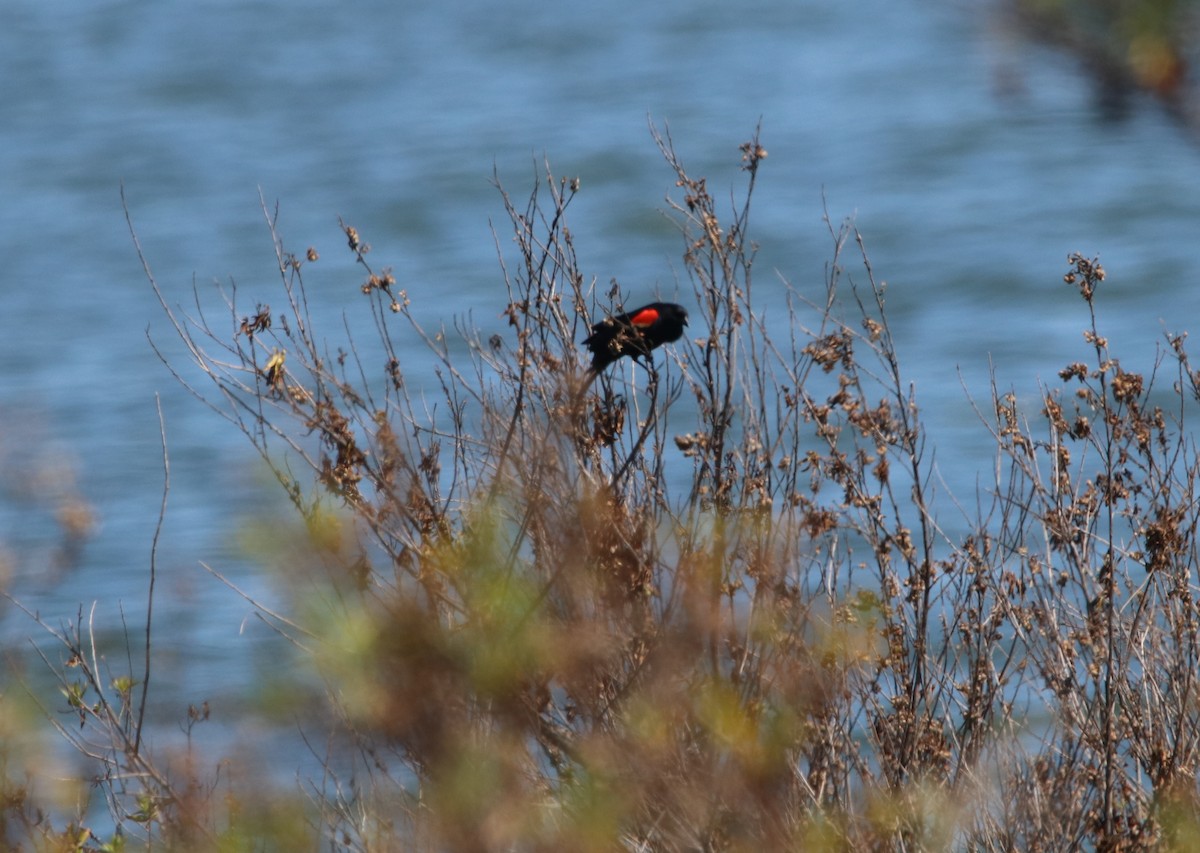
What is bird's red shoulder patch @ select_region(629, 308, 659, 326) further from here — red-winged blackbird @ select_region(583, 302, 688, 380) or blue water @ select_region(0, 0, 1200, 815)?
blue water @ select_region(0, 0, 1200, 815)

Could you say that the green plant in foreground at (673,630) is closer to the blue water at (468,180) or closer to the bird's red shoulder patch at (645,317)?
the bird's red shoulder patch at (645,317)

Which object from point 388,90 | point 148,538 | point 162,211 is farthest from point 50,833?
point 388,90

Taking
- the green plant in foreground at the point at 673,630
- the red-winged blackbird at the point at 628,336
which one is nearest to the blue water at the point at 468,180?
the red-winged blackbird at the point at 628,336

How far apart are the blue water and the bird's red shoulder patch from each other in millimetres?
12049

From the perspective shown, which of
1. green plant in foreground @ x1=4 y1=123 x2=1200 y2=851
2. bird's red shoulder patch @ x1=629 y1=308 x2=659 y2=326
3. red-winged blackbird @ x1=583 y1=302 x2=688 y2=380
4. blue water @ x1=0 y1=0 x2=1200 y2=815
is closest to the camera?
green plant in foreground @ x1=4 y1=123 x2=1200 y2=851

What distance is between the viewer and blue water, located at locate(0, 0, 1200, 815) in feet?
86.0

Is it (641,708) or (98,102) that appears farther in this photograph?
(98,102)

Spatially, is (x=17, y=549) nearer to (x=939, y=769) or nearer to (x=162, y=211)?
(x=939, y=769)

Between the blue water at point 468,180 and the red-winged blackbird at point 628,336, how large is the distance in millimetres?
12005

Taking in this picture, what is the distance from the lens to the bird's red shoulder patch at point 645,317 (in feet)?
20.4

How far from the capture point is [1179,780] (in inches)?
218

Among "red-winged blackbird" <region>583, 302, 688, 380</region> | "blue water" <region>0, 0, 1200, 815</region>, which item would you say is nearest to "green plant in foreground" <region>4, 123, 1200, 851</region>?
"red-winged blackbird" <region>583, 302, 688, 380</region>

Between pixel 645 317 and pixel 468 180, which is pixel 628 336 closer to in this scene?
pixel 645 317

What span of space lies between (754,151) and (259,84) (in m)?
39.6
